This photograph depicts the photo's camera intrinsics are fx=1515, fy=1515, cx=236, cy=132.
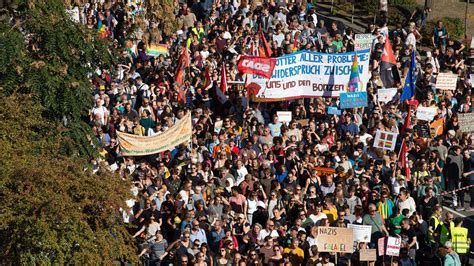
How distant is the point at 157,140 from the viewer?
28.7 metres

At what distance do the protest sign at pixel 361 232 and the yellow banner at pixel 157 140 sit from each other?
4.15 m

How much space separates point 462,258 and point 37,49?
8.46 meters

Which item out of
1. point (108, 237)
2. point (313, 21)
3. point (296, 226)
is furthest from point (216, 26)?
point (108, 237)

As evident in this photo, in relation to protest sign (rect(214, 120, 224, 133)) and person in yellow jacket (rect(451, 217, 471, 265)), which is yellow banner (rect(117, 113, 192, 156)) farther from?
person in yellow jacket (rect(451, 217, 471, 265))

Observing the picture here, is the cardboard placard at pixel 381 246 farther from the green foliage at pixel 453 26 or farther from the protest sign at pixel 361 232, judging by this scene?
the green foliage at pixel 453 26

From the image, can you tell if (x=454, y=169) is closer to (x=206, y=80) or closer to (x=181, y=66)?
(x=206, y=80)

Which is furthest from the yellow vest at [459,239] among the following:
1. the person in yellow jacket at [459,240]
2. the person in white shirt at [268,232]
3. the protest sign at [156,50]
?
the protest sign at [156,50]

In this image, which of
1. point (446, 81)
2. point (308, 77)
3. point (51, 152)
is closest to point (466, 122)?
point (446, 81)

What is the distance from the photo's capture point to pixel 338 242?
25.9 meters

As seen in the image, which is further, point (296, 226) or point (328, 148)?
point (328, 148)

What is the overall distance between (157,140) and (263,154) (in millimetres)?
2065

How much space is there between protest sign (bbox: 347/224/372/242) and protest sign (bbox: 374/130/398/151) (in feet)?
12.0

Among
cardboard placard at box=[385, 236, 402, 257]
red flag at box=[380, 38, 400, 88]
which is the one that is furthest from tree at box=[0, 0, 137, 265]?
red flag at box=[380, 38, 400, 88]

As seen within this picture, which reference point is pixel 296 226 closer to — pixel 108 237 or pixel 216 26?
pixel 108 237
